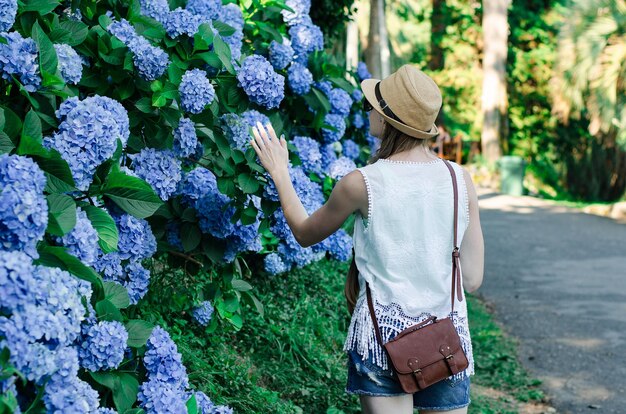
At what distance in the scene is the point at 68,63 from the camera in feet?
8.48

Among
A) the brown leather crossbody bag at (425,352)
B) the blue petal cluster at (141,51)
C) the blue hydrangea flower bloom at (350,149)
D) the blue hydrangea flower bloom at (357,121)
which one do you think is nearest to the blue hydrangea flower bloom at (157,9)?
the blue petal cluster at (141,51)

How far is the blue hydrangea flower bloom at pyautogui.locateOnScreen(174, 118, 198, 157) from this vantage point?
302 centimetres

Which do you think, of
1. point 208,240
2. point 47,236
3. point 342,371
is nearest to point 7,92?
point 47,236

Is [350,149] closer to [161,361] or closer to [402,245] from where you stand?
[402,245]

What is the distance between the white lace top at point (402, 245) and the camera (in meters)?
2.73

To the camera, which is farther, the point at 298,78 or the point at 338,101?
the point at 338,101

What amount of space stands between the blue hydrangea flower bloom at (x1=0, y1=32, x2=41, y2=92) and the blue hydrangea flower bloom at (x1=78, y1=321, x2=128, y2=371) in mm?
669

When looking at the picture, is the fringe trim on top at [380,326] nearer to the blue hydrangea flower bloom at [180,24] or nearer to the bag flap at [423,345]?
the bag flap at [423,345]

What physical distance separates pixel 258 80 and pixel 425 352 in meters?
1.08

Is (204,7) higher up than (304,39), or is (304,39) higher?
(204,7)

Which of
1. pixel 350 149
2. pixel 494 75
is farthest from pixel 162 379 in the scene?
pixel 494 75

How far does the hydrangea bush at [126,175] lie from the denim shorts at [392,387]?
0.45 meters

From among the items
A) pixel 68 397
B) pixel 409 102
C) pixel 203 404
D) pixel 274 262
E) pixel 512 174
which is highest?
pixel 409 102

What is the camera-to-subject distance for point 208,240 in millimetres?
3486
